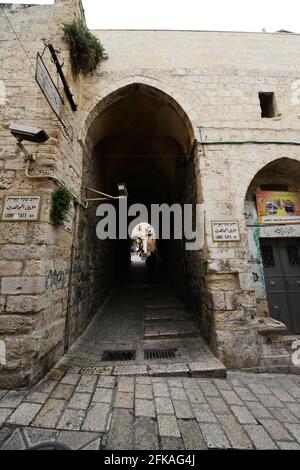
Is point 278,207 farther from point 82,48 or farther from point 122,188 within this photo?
point 82,48

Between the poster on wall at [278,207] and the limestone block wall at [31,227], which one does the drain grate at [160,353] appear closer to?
the limestone block wall at [31,227]

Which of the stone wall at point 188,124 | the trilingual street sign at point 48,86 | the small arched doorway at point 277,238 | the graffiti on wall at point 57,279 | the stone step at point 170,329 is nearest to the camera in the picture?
the trilingual street sign at point 48,86

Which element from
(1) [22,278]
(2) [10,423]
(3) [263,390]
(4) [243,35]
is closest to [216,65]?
(4) [243,35]

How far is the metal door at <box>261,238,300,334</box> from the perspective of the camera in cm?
414

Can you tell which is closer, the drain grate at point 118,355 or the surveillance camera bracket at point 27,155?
the surveillance camera bracket at point 27,155

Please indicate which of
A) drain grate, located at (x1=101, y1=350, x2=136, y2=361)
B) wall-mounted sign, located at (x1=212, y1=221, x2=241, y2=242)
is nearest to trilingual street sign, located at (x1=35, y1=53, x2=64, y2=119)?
wall-mounted sign, located at (x1=212, y1=221, x2=241, y2=242)

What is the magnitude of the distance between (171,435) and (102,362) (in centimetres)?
162

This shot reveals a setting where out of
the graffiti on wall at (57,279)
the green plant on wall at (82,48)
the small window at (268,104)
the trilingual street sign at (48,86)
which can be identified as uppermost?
the green plant on wall at (82,48)

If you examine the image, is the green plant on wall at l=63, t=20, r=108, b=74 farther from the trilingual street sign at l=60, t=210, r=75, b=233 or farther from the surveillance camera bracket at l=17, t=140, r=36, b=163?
the trilingual street sign at l=60, t=210, r=75, b=233

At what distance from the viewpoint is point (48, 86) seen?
2.81m

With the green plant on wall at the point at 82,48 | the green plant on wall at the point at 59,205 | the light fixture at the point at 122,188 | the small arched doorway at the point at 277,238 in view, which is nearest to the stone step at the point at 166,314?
Answer: the small arched doorway at the point at 277,238

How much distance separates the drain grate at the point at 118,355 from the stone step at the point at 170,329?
590 millimetres

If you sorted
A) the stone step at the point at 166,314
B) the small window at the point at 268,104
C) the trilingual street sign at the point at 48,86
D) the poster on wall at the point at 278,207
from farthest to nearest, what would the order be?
the stone step at the point at 166,314, the small window at the point at 268,104, the poster on wall at the point at 278,207, the trilingual street sign at the point at 48,86

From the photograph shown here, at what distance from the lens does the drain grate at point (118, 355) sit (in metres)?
3.29
